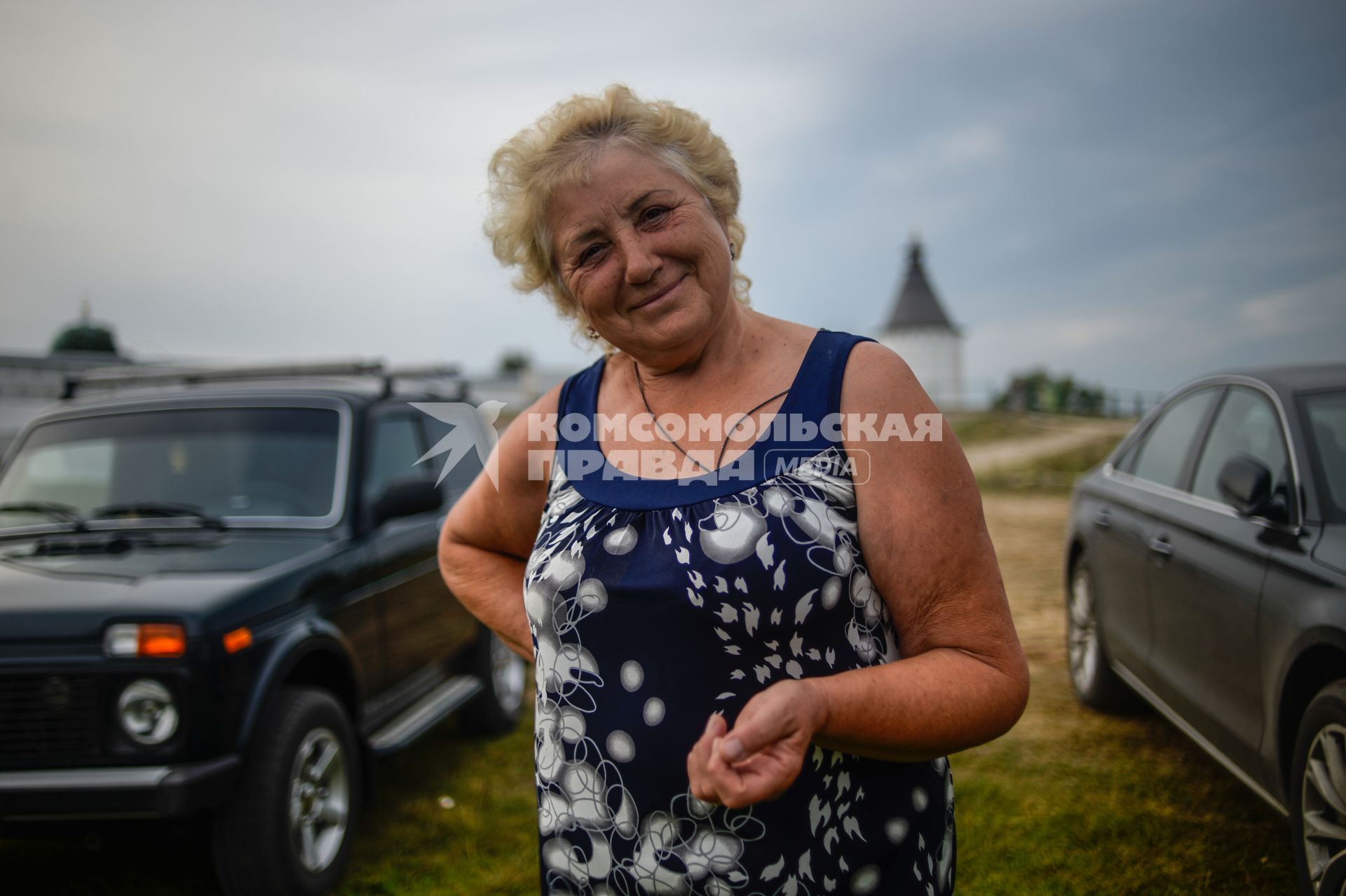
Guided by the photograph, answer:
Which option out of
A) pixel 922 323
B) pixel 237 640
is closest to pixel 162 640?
pixel 237 640

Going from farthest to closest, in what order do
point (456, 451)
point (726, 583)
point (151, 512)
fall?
point (456, 451) < point (151, 512) < point (726, 583)

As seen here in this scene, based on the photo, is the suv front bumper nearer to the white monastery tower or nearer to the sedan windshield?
the sedan windshield

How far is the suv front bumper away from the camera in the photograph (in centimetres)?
274

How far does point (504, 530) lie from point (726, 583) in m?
0.85

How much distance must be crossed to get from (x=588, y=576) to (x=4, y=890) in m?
3.47

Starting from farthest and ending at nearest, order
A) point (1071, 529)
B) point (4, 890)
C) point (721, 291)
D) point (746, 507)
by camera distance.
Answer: point (1071, 529) → point (4, 890) → point (721, 291) → point (746, 507)

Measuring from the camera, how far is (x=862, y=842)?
1.44m

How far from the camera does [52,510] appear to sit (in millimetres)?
3814

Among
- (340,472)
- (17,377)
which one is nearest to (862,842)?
(340,472)

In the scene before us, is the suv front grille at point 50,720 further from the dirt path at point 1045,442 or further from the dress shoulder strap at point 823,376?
the dirt path at point 1045,442

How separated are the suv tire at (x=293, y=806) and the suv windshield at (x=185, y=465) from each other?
1.02 metres

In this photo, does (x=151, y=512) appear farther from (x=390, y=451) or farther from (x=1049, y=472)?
(x=1049, y=472)

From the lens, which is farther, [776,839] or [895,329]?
[895,329]

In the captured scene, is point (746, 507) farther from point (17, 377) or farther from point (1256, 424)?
point (17, 377)
